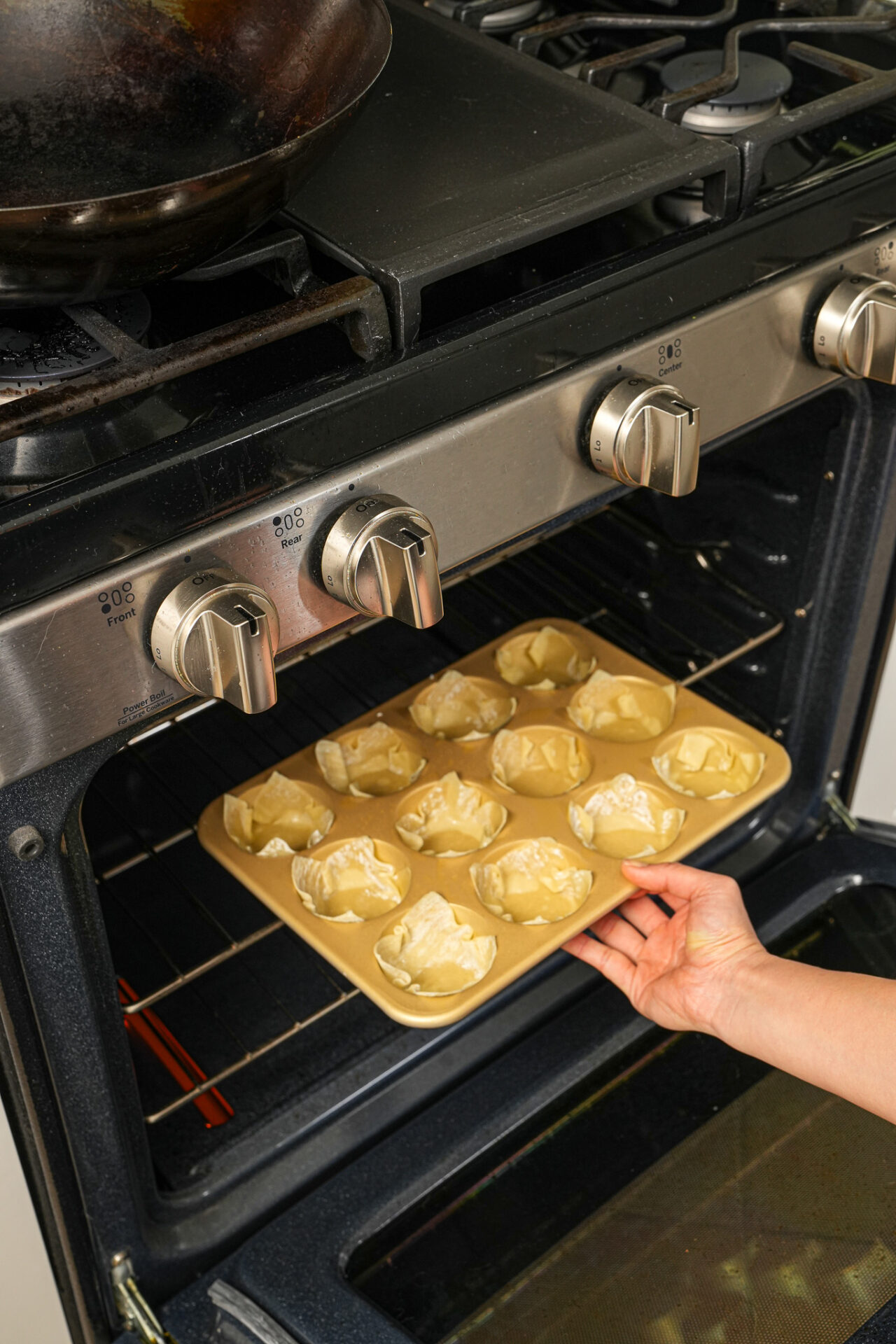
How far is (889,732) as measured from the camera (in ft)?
4.46

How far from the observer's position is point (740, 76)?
1.03m

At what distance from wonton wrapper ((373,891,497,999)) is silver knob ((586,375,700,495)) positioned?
394 millimetres

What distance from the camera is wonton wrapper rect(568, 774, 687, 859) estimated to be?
3.81 feet

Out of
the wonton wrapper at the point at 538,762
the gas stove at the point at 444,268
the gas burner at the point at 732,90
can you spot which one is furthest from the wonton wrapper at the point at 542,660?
the gas burner at the point at 732,90

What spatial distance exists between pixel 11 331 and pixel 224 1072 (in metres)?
0.64

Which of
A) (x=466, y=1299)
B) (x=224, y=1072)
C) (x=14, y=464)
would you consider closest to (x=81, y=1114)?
(x=224, y=1072)

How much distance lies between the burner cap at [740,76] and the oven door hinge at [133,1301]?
0.99 m

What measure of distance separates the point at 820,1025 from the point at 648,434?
0.45 m

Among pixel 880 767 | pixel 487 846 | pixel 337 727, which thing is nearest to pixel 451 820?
pixel 487 846

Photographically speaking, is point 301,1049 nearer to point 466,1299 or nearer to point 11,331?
point 466,1299

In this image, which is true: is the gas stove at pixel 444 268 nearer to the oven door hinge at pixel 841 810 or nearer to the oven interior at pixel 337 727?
the oven interior at pixel 337 727

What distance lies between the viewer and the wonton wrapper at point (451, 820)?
1161mm

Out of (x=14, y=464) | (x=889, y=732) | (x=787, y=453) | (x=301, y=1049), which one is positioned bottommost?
(x=301, y=1049)

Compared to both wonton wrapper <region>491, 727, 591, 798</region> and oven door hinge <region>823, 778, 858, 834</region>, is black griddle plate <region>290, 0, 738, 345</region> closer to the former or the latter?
wonton wrapper <region>491, 727, 591, 798</region>
